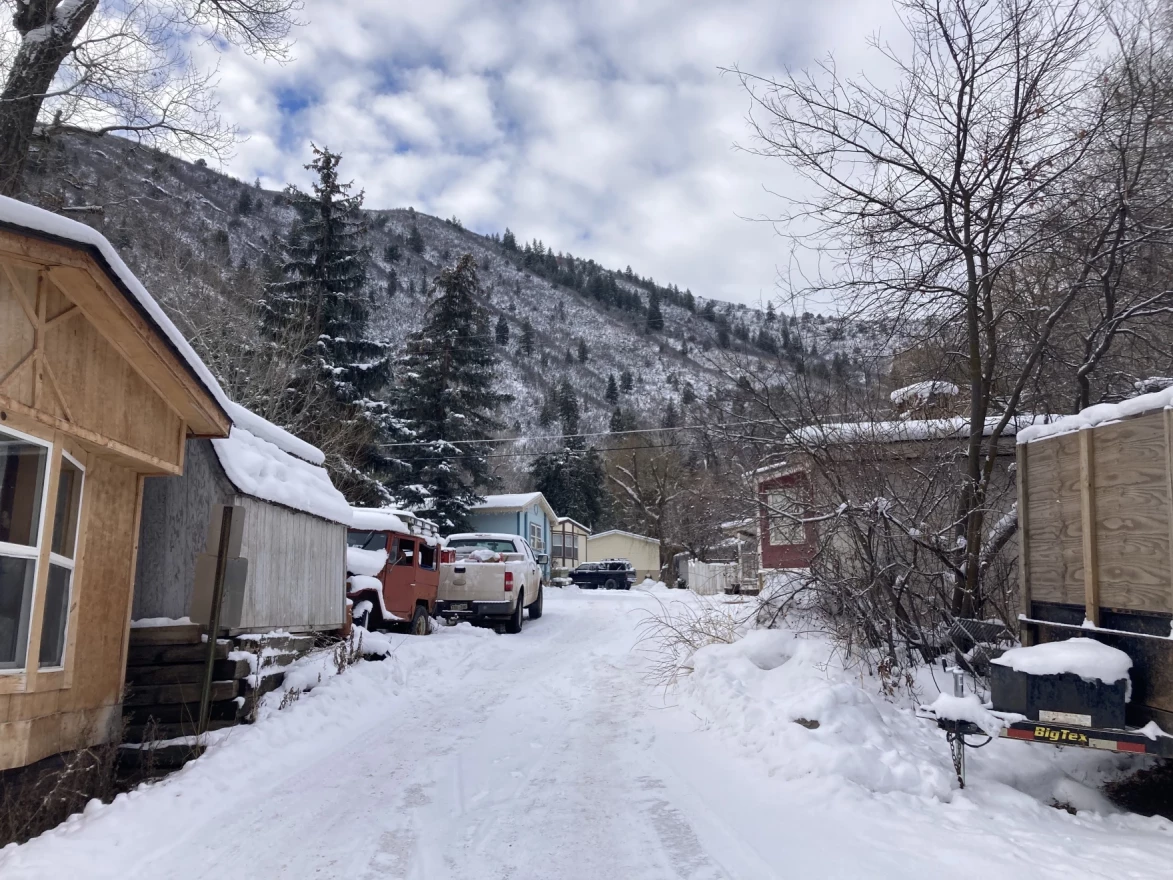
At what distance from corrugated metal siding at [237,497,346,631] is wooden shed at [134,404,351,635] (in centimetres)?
1

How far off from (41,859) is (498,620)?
1323 cm

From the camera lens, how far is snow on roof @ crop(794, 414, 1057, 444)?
9594 millimetres

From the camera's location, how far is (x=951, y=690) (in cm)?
764

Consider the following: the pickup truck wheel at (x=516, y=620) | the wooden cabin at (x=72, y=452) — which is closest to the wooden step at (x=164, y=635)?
the wooden cabin at (x=72, y=452)

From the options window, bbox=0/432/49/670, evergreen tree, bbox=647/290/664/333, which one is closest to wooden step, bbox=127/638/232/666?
window, bbox=0/432/49/670

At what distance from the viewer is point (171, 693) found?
768 cm

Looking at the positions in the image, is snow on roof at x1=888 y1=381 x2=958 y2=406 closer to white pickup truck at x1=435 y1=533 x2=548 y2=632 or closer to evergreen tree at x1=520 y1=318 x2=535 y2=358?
white pickup truck at x1=435 y1=533 x2=548 y2=632

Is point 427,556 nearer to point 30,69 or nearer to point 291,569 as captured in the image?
point 291,569

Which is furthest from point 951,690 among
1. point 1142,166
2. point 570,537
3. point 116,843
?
point 570,537

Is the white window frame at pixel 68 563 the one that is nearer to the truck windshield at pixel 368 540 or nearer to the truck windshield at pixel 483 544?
the truck windshield at pixel 368 540

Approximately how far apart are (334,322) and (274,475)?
21.0 metres

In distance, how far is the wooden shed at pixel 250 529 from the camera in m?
8.20

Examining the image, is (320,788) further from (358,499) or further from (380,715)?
(358,499)

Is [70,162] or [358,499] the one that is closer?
[70,162]
